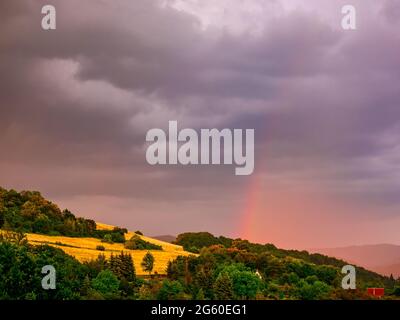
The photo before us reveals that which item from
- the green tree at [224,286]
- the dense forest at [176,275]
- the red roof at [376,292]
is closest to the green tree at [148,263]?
the dense forest at [176,275]

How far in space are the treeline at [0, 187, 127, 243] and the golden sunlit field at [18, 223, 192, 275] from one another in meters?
2.53

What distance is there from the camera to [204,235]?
481 feet

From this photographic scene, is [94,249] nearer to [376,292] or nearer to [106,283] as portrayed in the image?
[106,283]

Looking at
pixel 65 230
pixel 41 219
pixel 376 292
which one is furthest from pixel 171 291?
pixel 41 219

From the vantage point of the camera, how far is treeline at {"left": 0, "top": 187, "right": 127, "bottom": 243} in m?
133

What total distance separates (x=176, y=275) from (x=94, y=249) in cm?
2831

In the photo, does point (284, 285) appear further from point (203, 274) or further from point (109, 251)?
point (109, 251)

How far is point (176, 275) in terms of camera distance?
342 ft

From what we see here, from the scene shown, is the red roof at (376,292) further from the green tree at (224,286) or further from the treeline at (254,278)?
the green tree at (224,286)

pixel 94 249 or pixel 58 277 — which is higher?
pixel 94 249

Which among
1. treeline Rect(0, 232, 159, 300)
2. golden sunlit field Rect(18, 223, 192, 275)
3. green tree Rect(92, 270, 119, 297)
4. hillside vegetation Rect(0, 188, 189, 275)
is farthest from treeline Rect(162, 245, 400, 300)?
hillside vegetation Rect(0, 188, 189, 275)

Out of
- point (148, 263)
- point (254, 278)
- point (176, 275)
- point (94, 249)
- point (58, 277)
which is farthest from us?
point (94, 249)

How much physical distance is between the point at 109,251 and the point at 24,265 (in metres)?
49.9
